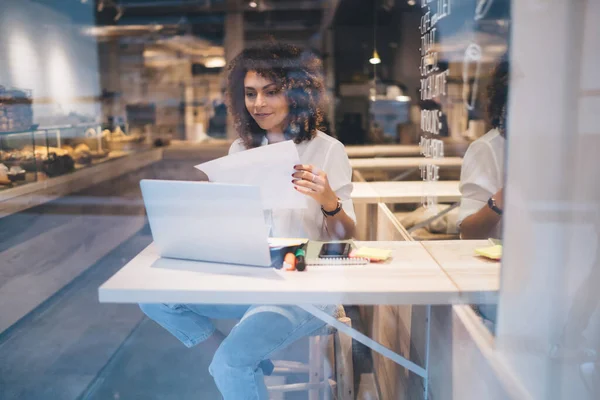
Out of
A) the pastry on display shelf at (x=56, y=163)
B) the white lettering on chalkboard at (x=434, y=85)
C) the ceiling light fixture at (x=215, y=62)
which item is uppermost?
the ceiling light fixture at (x=215, y=62)

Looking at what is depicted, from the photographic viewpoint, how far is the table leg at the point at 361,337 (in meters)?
1.06

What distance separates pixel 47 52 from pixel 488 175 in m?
1.38

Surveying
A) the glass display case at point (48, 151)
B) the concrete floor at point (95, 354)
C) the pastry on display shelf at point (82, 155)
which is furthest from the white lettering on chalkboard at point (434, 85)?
the pastry on display shelf at point (82, 155)

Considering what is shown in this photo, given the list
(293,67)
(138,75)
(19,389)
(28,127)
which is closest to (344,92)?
(293,67)

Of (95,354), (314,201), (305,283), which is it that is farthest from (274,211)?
(95,354)

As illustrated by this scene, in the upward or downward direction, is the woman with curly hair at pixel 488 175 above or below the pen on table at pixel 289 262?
above

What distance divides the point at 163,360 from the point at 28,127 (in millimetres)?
841

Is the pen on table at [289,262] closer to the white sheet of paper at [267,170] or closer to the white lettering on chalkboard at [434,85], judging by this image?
the white sheet of paper at [267,170]

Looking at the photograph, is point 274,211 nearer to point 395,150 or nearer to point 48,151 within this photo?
point 395,150

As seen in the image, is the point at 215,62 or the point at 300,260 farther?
the point at 215,62

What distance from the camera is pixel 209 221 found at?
1070 mm

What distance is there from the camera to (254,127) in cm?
140

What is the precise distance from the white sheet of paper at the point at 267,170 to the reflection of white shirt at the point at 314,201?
0.16m

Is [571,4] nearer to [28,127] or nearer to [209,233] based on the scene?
[209,233]
